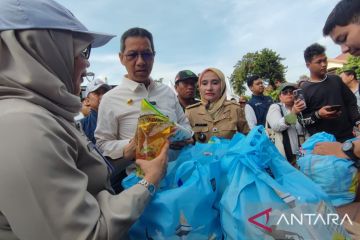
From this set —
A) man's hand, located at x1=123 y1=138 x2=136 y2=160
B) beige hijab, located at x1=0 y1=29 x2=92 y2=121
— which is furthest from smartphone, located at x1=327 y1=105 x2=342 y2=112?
beige hijab, located at x1=0 y1=29 x2=92 y2=121

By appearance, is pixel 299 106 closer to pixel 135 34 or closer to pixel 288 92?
pixel 288 92

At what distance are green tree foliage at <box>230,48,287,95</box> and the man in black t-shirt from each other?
2974 cm

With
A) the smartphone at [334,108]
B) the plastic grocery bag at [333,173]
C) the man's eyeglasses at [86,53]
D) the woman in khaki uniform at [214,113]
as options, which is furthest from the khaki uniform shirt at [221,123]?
the man's eyeglasses at [86,53]

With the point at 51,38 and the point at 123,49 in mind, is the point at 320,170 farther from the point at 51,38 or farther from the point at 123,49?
the point at 51,38

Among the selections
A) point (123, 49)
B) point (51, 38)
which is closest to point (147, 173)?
point (51, 38)

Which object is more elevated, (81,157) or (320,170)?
(81,157)

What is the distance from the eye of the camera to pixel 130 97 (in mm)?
2125

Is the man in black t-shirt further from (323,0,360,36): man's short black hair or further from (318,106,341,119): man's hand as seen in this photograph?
(323,0,360,36): man's short black hair

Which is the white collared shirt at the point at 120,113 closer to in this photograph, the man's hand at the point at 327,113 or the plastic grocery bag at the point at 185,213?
the plastic grocery bag at the point at 185,213

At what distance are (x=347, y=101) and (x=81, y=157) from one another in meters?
3.66

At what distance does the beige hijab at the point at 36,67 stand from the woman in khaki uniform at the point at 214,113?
6.43 ft

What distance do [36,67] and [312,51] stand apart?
377 centimetres

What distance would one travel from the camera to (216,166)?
136cm

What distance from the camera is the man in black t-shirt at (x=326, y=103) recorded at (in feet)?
12.0
